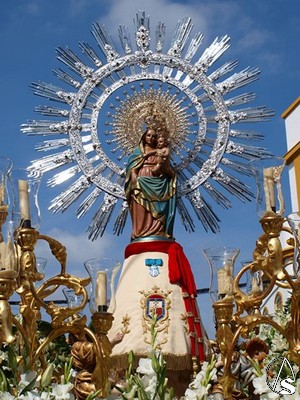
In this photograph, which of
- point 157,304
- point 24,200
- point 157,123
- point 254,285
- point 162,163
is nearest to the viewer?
point 24,200

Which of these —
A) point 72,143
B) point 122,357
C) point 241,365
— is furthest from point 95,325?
point 72,143

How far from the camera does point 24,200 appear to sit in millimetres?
4211

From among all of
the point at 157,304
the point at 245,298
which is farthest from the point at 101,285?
the point at 157,304

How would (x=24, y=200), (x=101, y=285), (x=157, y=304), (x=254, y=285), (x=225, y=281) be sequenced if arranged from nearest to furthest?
1. (x=101, y=285)
2. (x=225, y=281)
3. (x=24, y=200)
4. (x=254, y=285)
5. (x=157, y=304)

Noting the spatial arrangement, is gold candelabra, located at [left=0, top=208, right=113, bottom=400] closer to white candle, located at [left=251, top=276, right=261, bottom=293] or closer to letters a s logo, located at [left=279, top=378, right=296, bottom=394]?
white candle, located at [left=251, top=276, right=261, bottom=293]

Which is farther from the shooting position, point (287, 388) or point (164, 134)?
point (164, 134)

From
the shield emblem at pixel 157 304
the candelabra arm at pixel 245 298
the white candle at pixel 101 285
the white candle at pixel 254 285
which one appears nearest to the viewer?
the white candle at pixel 101 285

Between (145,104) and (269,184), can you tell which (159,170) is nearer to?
(145,104)

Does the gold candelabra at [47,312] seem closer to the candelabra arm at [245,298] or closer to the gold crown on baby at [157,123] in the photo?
the candelabra arm at [245,298]

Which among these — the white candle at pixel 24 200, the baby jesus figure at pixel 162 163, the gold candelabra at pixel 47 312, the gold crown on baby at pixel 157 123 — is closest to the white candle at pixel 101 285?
the gold candelabra at pixel 47 312

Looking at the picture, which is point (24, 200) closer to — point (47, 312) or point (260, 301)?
point (47, 312)

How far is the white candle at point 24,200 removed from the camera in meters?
4.18

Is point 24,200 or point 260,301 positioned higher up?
point 24,200

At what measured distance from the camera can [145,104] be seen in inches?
343
